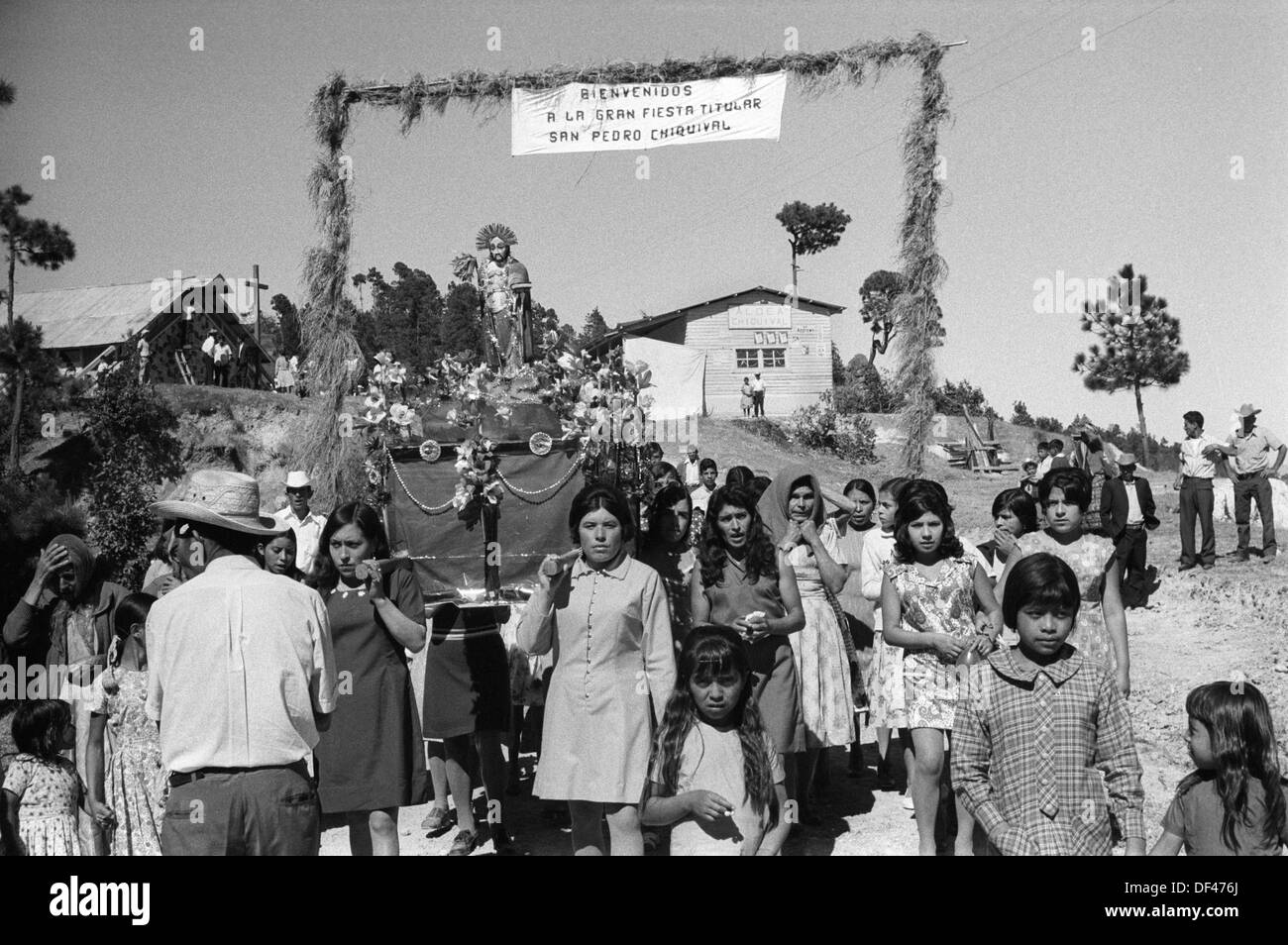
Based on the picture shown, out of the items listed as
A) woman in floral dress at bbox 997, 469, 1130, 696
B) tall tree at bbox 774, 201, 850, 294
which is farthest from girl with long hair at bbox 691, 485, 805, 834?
tall tree at bbox 774, 201, 850, 294

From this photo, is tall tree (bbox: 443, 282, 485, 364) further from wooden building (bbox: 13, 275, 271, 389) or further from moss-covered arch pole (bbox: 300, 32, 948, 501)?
moss-covered arch pole (bbox: 300, 32, 948, 501)

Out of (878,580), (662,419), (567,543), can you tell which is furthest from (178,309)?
(878,580)

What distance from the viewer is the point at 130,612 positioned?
4691 millimetres

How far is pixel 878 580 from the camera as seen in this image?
18.9 ft

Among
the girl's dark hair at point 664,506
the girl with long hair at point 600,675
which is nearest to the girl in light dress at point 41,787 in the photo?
the girl with long hair at point 600,675

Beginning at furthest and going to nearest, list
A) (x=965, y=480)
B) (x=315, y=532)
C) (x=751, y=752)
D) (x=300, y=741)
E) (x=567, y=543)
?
(x=965, y=480) → (x=315, y=532) → (x=567, y=543) → (x=751, y=752) → (x=300, y=741)

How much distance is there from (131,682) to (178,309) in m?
20.1

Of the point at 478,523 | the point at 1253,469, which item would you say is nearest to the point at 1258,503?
the point at 1253,469

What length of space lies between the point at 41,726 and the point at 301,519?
3.17m

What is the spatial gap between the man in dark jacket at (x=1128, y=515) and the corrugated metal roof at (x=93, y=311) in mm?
17344

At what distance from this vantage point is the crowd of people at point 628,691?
3299 mm

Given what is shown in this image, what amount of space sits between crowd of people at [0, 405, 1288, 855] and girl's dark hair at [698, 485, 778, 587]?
0.05 feet

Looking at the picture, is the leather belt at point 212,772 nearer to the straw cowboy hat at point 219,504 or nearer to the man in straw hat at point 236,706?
the man in straw hat at point 236,706
